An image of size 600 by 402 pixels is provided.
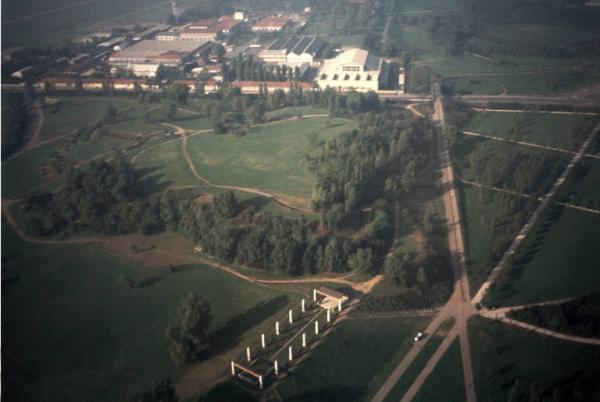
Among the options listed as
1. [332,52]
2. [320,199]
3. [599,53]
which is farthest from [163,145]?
[599,53]

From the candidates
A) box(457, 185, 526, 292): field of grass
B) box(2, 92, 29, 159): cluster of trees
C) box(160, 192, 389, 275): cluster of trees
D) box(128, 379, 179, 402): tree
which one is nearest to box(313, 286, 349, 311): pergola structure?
box(160, 192, 389, 275): cluster of trees

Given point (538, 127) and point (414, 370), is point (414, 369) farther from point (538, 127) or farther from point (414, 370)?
point (538, 127)

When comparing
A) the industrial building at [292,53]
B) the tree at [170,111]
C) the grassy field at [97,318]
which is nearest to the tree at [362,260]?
the grassy field at [97,318]

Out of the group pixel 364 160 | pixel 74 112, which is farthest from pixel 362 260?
pixel 74 112

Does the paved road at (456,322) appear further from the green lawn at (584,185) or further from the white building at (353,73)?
the white building at (353,73)

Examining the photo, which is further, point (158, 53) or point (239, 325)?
point (158, 53)

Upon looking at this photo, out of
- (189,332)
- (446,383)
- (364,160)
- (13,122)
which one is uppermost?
(13,122)

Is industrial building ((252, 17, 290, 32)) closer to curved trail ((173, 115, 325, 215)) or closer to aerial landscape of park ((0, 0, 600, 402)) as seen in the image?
aerial landscape of park ((0, 0, 600, 402))
